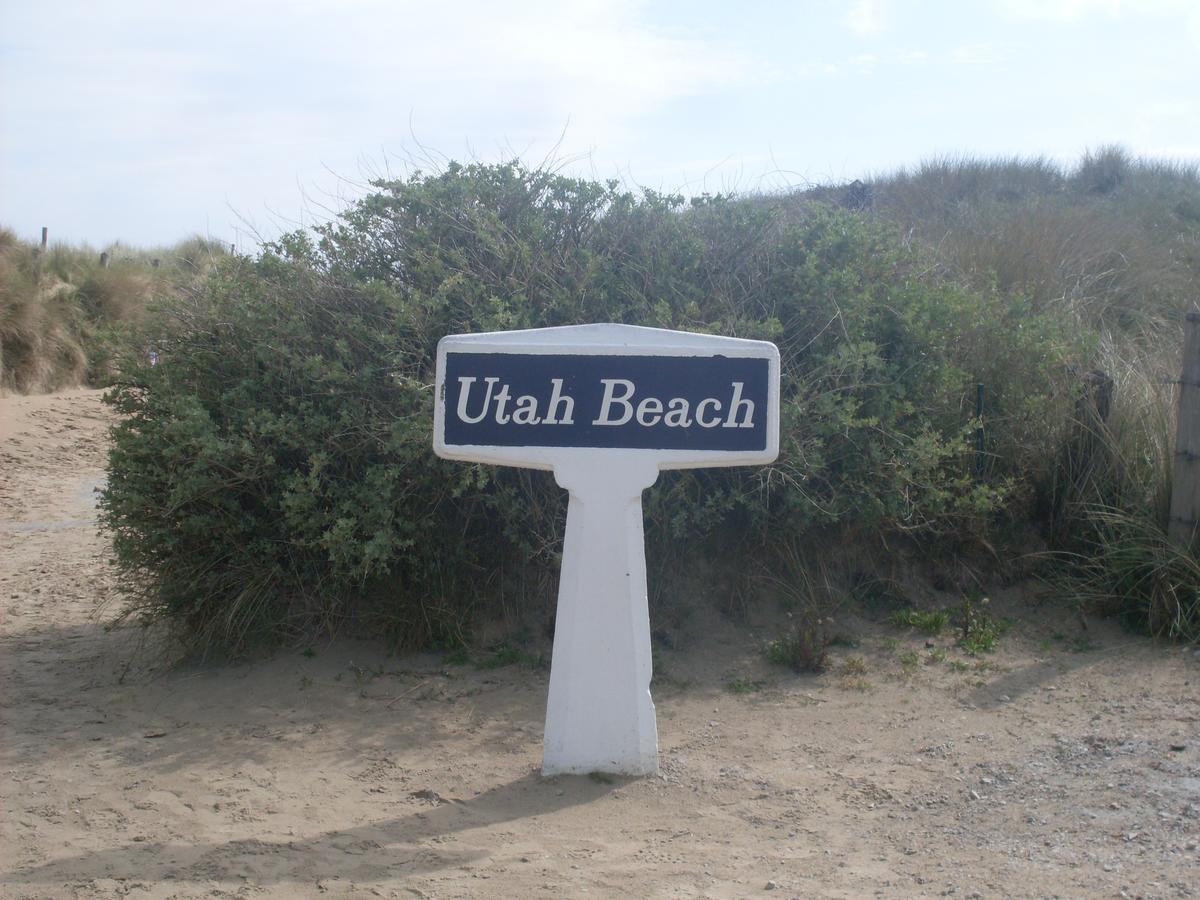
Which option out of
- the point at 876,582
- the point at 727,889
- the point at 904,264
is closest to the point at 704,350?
the point at 727,889

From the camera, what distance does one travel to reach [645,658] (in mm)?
4352

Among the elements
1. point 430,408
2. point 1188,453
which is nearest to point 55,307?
point 430,408

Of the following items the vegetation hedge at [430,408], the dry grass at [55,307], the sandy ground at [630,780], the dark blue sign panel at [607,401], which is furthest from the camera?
the dry grass at [55,307]

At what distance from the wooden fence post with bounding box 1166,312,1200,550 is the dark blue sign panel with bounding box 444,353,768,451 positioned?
3.13m

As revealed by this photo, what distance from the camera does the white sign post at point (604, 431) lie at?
4.28 meters

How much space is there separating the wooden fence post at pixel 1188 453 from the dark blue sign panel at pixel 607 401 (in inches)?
123

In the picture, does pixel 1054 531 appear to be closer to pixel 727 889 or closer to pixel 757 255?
pixel 757 255

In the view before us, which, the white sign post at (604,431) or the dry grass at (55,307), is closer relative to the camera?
the white sign post at (604,431)

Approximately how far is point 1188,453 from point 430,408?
4096 mm

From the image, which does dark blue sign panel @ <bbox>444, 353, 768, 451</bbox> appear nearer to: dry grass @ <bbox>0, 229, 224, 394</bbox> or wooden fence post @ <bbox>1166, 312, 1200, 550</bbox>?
wooden fence post @ <bbox>1166, 312, 1200, 550</bbox>

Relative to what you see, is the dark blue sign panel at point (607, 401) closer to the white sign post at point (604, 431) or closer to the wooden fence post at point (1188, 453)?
the white sign post at point (604, 431)

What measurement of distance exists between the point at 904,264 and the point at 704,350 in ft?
11.4

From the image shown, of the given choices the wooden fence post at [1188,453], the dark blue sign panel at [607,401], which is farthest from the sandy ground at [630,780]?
the dark blue sign panel at [607,401]

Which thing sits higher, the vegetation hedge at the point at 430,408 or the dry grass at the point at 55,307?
the dry grass at the point at 55,307
